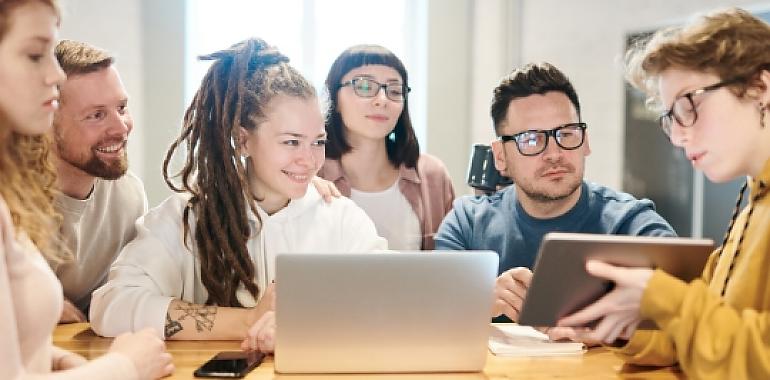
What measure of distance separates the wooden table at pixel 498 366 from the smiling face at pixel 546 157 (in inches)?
22.7

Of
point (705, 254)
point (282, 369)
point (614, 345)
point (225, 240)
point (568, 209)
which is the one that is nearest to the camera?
point (705, 254)

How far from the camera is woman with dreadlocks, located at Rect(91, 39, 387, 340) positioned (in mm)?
1818

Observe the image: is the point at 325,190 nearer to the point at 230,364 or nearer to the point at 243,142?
the point at 243,142

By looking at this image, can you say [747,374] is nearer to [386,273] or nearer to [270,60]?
[386,273]

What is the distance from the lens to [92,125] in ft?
7.12

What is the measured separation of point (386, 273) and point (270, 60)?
0.81 m

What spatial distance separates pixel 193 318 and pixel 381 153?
116cm

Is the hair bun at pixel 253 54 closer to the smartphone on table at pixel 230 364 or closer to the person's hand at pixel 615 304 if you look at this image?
the smartphone on table at pixel 230 364

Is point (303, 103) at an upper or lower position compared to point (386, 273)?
upper

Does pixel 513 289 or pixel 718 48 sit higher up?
pixel 718 48

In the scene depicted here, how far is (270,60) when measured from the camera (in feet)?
6.32

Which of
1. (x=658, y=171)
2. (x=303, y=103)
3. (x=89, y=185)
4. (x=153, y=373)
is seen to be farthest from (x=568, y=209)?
(x=658, y=171)

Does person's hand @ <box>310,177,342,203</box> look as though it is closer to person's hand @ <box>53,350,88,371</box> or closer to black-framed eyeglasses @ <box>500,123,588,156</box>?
black-framed eyeglasses @ <box>500,123,588,156</box>

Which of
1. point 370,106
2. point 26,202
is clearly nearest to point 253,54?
point 370,106
